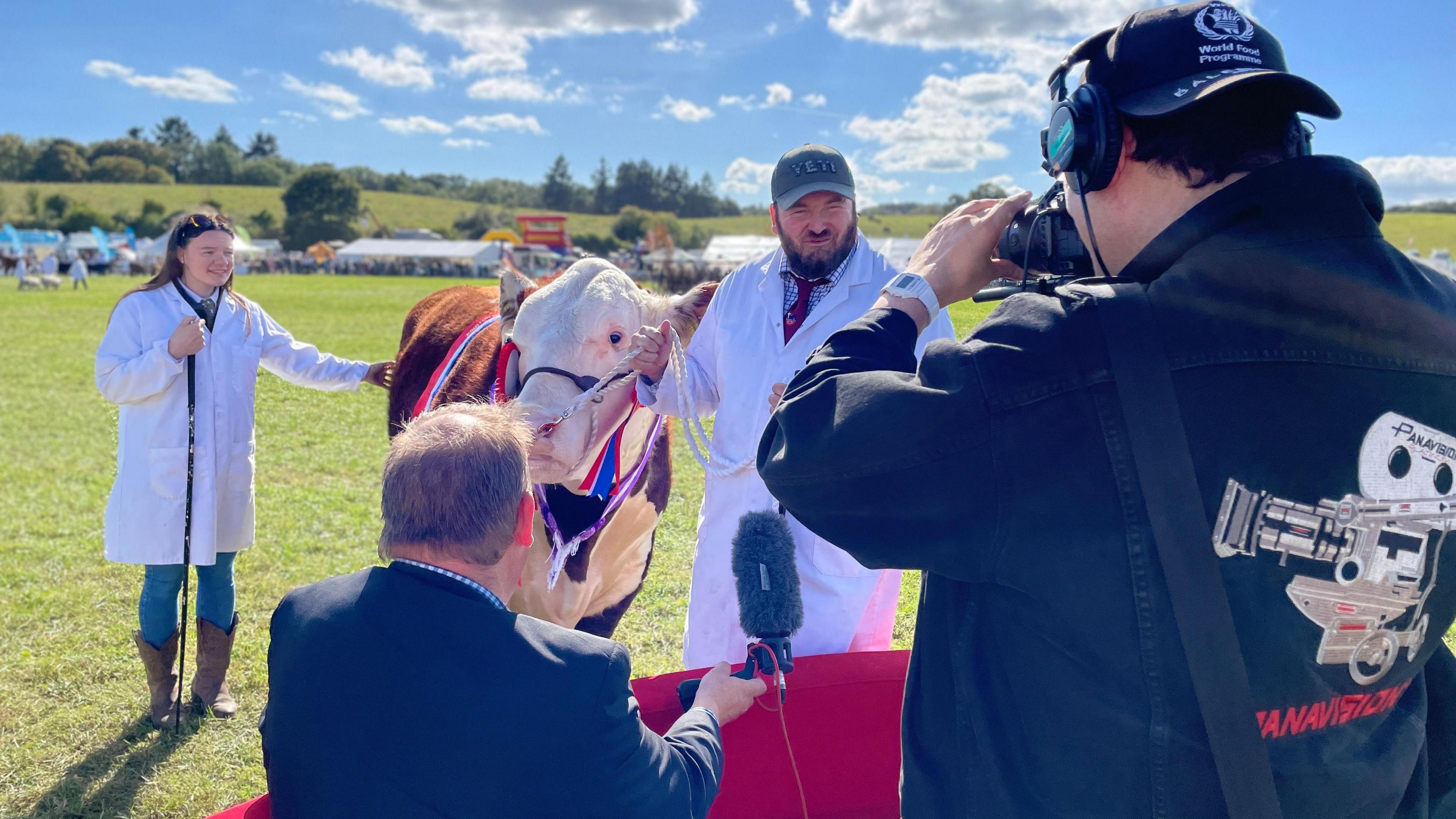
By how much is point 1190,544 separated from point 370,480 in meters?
9.49

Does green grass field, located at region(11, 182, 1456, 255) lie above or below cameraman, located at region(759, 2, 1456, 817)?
above

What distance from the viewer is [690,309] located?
383 cm

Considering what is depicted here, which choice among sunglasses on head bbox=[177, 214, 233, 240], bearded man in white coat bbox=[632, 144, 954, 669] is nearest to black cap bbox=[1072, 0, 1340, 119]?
bearded man in white coat bbox=[632, 144, 954, 669]

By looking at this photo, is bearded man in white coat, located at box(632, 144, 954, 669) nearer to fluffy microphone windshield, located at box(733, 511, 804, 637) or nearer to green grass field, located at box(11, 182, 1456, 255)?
fluffy microphone windshield, located at box(733, 511, 804, 637)

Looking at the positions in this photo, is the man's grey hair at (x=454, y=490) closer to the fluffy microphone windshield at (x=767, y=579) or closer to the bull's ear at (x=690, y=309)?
the fluffy microphone windshield at (x=767, y=579)

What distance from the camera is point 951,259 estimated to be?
1573 mm

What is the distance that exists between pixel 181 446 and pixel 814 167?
345 cm

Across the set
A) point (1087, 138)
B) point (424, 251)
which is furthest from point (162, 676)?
point (424, 251)

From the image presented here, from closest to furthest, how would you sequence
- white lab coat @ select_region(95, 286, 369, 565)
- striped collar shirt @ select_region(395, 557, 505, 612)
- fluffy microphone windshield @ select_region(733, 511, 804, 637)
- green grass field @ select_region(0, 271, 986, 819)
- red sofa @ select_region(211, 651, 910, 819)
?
striped collar shirt @ select_region(395, 557, 505, 612)
fluffy microphone windshield @ select_region(733, 511, 804, 637)
red sofa @ select_region(211, 651, 910, 819)
green grass field @ select_region(0, 271, 986, 819)
white lab coat @ select_region(95, 286, 369, 565)

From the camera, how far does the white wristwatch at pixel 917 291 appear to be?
1.48 m

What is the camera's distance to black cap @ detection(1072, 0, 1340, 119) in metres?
1.22

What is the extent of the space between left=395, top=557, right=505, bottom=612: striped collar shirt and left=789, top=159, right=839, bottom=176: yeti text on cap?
7.77ft

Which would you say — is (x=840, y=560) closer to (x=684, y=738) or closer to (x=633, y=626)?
(x=684, y=738)

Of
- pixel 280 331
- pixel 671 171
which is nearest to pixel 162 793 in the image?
pixel 280 331
